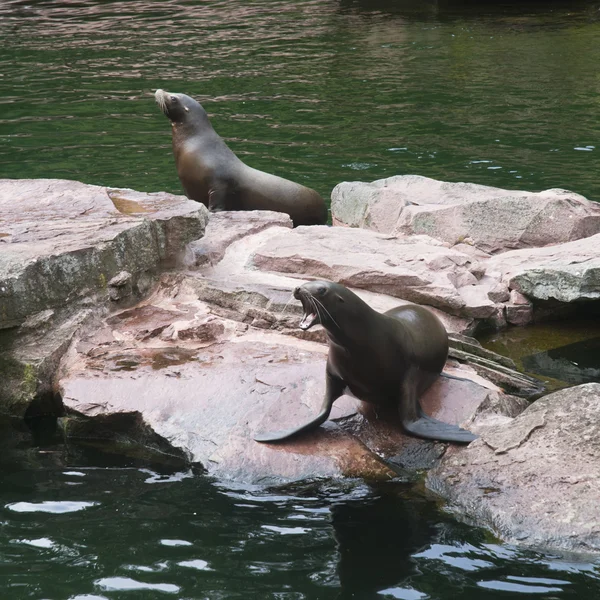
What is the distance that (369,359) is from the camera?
4199 mm

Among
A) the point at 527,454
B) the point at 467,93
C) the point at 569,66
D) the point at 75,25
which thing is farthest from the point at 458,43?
the point at 527,454

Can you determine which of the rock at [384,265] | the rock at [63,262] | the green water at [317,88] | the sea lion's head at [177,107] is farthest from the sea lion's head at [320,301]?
the green water at [317,88]

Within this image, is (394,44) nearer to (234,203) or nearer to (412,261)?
(234,203)

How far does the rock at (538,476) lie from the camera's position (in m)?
3.53

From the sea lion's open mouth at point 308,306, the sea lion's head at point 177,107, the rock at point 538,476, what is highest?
the sea lion's head at point 177,107

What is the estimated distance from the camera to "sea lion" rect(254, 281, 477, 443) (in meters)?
4.05

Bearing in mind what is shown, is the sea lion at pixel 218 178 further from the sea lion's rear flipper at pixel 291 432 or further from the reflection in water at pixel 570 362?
the sea lion's rear flipper at pixel 291 432

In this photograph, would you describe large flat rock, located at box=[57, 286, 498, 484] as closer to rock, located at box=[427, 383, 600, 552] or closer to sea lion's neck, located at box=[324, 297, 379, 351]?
rock, located at box=[427, 383, 600, 552]

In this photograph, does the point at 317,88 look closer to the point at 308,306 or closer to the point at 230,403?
the point at 230,403

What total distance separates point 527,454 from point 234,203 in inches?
185

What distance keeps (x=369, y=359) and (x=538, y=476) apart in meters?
0.88

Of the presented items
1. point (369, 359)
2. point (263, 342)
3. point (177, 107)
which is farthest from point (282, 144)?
point (369, 359)

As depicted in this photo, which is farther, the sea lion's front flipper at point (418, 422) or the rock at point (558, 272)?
the rock at point (558, 272)

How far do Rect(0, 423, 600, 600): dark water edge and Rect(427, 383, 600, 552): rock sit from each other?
9 centimetres
